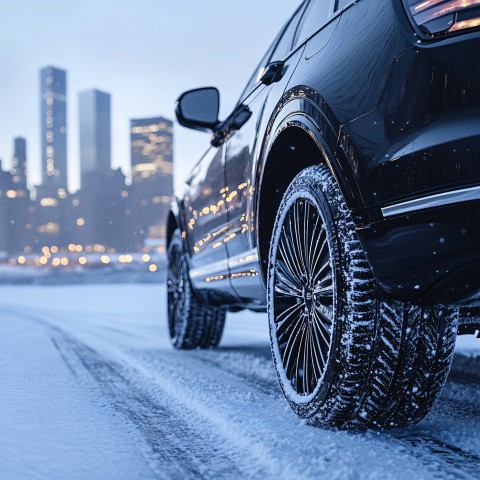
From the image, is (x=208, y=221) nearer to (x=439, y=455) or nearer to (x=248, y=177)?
(x=248, y=177)

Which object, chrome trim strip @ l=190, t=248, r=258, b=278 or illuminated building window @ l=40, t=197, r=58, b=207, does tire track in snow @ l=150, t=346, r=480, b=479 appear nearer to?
chrome trim strip @ l=190, t=248, r=258, b=278

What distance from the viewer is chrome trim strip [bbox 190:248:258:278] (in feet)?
11.0

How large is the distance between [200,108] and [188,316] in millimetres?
1832

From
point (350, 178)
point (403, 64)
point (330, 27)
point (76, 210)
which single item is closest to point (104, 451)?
point (350, 178)

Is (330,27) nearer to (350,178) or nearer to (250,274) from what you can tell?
(350,178)

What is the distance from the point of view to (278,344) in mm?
2791

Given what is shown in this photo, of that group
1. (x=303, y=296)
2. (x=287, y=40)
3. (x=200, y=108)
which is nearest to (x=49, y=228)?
(x=200, y=108)

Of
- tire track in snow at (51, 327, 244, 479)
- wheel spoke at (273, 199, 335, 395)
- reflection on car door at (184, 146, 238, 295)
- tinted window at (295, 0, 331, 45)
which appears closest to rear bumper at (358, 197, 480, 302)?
wheel spoke at (273, 199, 335, 395)

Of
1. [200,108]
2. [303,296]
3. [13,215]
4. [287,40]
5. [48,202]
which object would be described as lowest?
[303,296]

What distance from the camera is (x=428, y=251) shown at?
6.12 ft

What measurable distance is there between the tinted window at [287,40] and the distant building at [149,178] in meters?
145

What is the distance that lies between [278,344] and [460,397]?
100 cm

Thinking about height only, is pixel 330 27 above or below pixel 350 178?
above

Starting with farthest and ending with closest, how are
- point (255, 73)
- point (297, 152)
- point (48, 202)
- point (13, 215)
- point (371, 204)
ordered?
point (48, 202) → point (13, 215) → point (255, 73) → point (297, 152) → point (371, 204)
